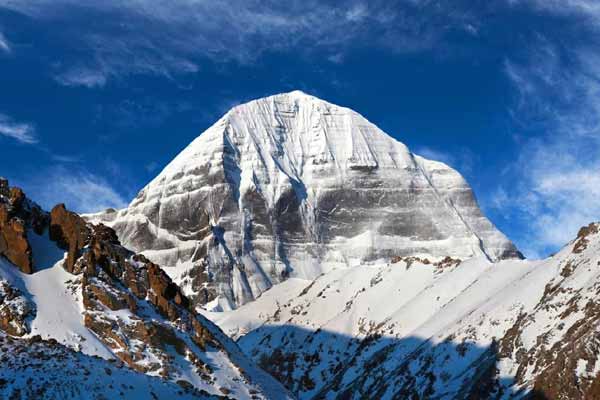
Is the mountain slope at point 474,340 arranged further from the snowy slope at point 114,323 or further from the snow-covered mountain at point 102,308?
the snowy slope at point 114,323

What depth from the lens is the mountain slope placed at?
364ft

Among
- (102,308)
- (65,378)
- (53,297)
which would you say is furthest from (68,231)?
(65,378)

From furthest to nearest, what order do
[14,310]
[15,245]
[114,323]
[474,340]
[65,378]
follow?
[474,340]
[15,245]
[114,323]
[14,310]
[65,378]

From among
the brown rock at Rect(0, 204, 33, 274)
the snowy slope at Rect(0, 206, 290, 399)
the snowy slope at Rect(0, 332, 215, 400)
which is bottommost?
the snowy slope at Rect(0, 332, 215, 400)

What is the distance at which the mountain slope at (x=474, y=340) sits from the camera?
111062mm

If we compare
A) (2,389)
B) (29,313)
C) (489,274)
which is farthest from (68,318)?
(489,274)

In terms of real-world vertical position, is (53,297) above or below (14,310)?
above

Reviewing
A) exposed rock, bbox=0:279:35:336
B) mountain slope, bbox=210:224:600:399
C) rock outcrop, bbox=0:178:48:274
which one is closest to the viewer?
exposed rock, bbox=0:279:35:336

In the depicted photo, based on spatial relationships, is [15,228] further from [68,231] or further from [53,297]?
[53,297]

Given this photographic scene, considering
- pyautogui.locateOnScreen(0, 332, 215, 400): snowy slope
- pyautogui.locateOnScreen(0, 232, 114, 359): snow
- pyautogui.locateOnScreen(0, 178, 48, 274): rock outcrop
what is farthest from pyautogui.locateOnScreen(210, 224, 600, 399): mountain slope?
pyautogui.locateOnScreen(0, 178, 48, 274): rock outcrop

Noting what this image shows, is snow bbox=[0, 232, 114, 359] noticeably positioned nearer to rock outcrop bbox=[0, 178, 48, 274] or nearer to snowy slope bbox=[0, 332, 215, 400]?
rock outcrop bbox=[0, 178, 48, 274]

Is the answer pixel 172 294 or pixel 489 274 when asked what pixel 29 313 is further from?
pixel 489 274

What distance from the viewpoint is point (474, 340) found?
13725 cm

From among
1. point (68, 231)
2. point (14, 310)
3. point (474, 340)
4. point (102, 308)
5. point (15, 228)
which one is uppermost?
point (68, 231)
